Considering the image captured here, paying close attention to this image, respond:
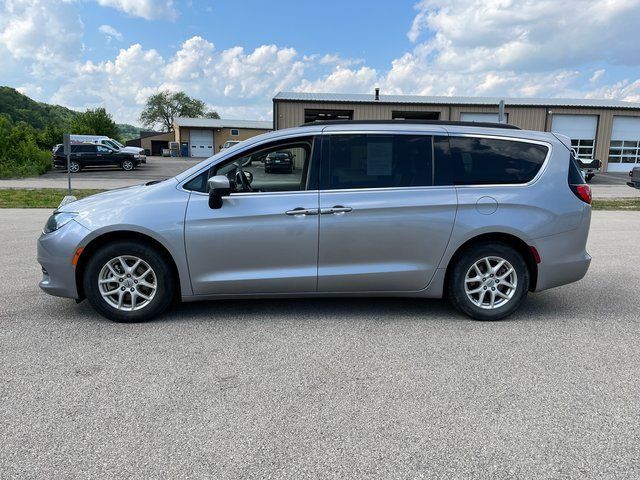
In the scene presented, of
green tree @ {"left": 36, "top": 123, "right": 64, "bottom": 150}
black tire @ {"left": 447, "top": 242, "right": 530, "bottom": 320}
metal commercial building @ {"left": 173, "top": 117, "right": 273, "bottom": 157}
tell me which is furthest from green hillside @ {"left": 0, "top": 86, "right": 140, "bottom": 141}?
black tire @ {"left": 447, "top": 242, "right": 530, "bottom": 320}

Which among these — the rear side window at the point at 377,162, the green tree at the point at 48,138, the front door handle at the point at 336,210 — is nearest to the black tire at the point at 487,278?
the rear side window at the point at 377,162

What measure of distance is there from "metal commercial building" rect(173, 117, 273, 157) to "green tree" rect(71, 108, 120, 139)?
29.0 ft

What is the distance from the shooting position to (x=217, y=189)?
4.49 m

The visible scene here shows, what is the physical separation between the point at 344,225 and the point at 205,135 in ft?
213

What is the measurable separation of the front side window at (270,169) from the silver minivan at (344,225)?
13 mm

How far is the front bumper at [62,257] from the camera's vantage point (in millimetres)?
4496

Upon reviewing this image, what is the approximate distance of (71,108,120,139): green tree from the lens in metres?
57.2

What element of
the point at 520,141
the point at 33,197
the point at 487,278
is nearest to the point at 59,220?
the point at 487,278

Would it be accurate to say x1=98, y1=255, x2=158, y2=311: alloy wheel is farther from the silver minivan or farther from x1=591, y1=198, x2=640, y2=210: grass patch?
x1=591, y1=198, x2=640, y2=210: grass patch

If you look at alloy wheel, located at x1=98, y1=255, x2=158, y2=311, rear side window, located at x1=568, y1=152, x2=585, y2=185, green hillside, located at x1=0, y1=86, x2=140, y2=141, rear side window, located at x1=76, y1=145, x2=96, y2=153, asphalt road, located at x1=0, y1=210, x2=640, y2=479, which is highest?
green hillside, located at x1=0, y1=86, x2=140, y2=141

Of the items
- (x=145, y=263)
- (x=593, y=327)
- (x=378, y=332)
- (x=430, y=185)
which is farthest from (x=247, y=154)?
(x=593, y=327)

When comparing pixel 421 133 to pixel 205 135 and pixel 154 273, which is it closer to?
pixel 154 273

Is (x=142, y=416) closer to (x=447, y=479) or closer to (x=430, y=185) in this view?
(x=447, y=479)

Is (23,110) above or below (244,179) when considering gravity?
above
